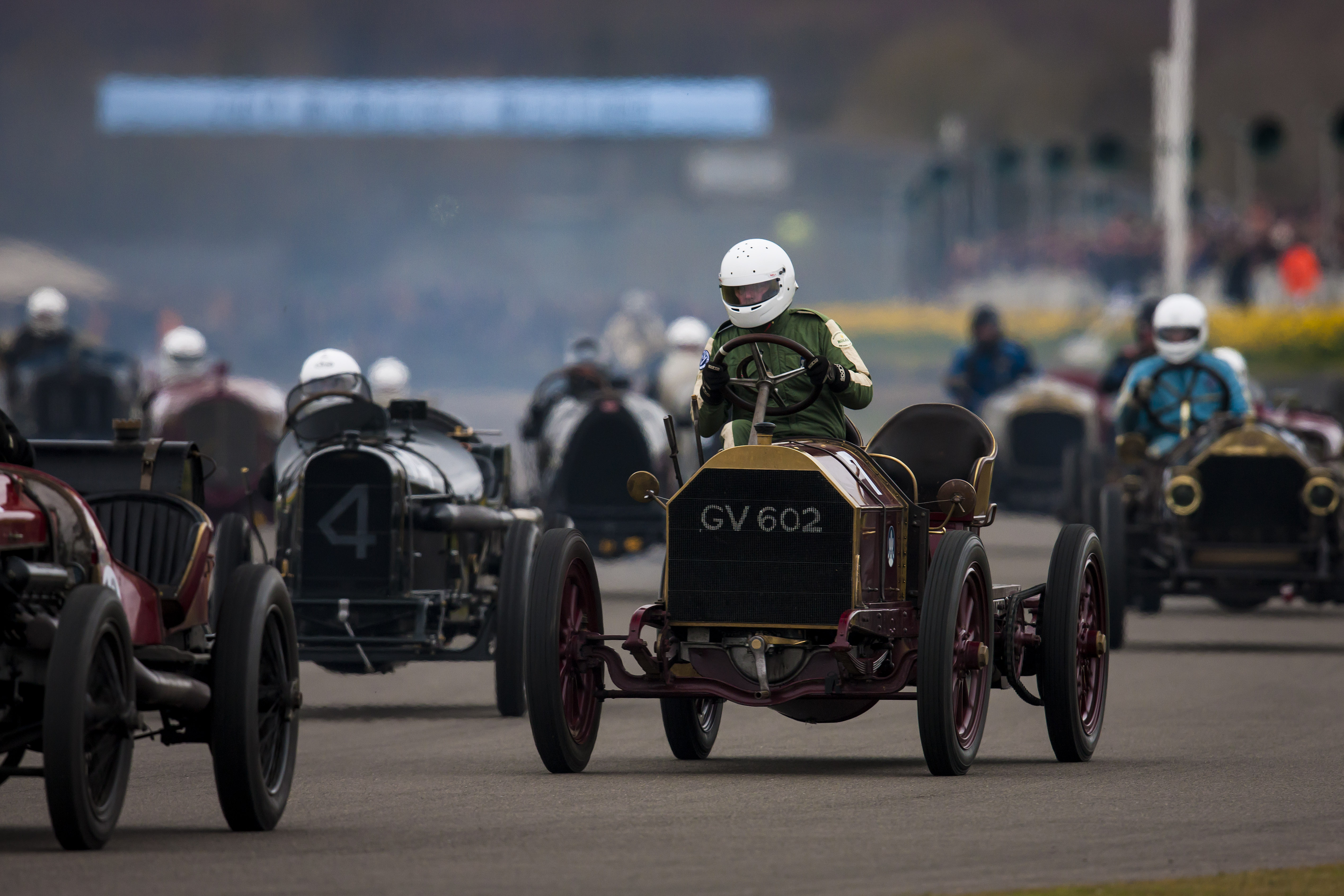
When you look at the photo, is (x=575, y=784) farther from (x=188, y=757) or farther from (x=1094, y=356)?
(x=1094, y=356)

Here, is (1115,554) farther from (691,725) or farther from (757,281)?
(757,281)

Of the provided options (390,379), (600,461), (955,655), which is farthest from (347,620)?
(600,461)

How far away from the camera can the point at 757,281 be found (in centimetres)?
1040

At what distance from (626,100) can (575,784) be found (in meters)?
54.7

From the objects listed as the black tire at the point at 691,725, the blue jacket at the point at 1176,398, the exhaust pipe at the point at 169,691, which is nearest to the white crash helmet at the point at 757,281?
the black tire at the point at 691,725

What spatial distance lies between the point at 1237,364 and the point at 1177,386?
4.52ft

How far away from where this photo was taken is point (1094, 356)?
5516 centimetres

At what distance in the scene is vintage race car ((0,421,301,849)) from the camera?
741 centimetres

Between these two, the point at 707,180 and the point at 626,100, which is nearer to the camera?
the point at 626,100

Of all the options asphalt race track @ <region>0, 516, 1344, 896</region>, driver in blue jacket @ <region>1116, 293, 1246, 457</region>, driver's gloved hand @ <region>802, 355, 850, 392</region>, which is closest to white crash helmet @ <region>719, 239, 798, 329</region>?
driver's gloved hand @ <region>802, 355, 850, 392</region>

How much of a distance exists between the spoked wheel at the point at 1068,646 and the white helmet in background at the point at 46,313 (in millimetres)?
19232

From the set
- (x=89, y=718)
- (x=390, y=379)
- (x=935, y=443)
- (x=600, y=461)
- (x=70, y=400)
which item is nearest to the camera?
(x=89, y=718)

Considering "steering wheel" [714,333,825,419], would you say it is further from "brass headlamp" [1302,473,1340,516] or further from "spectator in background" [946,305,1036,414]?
"spectator in background" [946,305,1036,414]

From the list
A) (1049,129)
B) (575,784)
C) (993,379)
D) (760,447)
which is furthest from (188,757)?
(1049,129)
